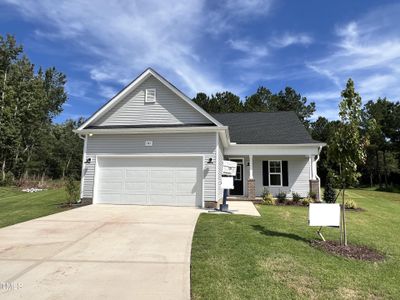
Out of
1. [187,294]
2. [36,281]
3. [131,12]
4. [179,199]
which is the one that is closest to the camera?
[187,294]

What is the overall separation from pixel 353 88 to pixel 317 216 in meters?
3.23

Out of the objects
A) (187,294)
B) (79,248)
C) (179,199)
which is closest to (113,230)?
(79,248)

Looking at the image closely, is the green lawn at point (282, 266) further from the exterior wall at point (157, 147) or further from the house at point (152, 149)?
the house at point (152, 149)

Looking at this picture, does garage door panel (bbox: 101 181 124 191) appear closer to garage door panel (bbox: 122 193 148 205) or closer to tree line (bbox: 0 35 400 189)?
garage door panel (bbox: 122 193 148 205)

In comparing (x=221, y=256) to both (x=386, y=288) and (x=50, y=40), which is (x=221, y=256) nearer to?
(x=386, y=288)

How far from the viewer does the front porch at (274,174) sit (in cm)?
1653

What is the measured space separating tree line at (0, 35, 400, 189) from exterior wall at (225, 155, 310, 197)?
8.44 meters

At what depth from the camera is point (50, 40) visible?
15.6 meters

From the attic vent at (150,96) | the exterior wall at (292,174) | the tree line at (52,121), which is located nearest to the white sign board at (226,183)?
the attic vent at (150,96)

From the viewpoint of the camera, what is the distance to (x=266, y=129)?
716 inches

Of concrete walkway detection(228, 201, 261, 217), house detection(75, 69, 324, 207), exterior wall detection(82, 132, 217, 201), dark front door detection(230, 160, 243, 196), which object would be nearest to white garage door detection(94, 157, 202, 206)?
house detection(75, 69, 324, 207)

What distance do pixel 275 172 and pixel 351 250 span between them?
11047 mm

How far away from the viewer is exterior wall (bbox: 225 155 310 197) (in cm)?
1653

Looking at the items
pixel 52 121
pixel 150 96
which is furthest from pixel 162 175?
pixel 52 121
